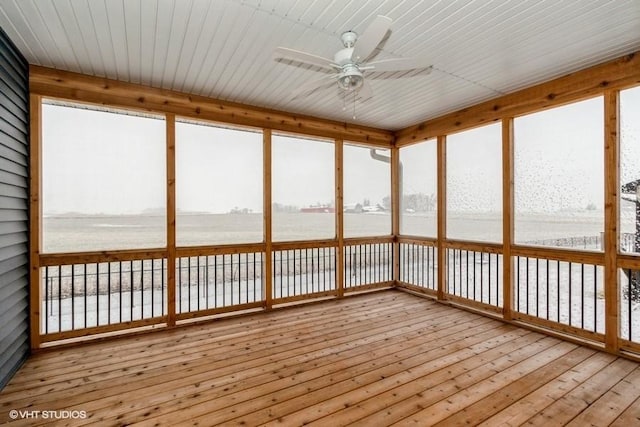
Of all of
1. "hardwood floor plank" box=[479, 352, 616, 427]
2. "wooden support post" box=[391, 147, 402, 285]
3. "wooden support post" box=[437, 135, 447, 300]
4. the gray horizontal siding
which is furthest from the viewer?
"wooden support post" box=[391, 147, 402, 285]

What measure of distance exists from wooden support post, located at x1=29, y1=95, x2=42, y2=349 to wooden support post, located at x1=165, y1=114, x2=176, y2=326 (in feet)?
3.90

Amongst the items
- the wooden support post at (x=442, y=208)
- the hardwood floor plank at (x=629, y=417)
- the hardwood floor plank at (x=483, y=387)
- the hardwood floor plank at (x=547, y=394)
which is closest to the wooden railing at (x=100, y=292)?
the hardwood floor plank at (x=483, y=387)

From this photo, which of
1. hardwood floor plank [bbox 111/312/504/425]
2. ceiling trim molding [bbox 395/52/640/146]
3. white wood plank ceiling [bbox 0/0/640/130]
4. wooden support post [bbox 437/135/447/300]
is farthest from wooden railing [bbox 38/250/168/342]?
ceiling trim molding [bbox 395/52/640/146]

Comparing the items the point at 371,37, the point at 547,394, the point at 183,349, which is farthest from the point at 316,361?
the point at 371,37

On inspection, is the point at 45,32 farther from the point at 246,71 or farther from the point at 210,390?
the point at 210,390

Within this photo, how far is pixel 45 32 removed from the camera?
101 inches

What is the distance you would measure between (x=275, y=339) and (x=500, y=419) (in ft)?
7.12

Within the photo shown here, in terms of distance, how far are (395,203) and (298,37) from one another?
375cm

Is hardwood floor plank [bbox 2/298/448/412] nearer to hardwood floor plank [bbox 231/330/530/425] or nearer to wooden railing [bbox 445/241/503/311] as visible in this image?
hardwood floor plank [bbox 231/330/530/425]

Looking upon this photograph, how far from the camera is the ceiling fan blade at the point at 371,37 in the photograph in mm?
1787

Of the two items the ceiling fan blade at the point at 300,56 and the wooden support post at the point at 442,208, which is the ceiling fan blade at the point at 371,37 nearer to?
Answer: the ceiling fan blade at the point at 300,56

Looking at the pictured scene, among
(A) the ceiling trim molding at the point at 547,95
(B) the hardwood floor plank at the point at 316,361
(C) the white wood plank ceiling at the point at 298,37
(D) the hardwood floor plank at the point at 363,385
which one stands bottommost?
(D) the hardwood floor plank at the point at 363,385

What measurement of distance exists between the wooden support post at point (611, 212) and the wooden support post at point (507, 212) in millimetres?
951

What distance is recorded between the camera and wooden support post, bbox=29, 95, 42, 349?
3.12m
